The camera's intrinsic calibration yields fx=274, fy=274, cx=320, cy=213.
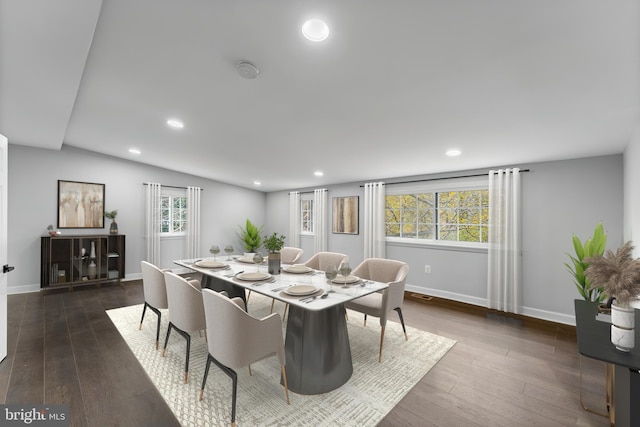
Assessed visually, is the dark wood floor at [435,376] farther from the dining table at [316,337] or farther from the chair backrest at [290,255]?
the chair backrest at [290,255]

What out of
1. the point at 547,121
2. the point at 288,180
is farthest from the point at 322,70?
the point at 288,180

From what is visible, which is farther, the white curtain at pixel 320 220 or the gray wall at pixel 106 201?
the white curtain at pixel 320 220

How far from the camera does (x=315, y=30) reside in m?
1.67

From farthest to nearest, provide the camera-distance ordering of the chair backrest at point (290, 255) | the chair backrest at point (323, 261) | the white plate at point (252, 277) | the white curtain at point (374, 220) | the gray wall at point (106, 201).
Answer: the white curtain at point (374, 220) < the gray wall at point (106, 201) < the chair backrest at point (290, 255) < the chair backrest at point (323, 261) < the white plate at point (252, 277)

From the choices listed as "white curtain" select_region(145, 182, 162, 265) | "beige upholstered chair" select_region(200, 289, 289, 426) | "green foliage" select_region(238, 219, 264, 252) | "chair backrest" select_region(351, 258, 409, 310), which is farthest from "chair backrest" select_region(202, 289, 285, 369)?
"green foliage" select_region(238, 219, 264, 252)

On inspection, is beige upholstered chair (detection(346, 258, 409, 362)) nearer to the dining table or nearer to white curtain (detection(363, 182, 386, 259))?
the dining table

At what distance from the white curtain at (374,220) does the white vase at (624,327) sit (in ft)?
12.5

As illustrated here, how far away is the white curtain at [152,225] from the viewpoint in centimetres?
561

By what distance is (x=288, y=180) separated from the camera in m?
5.91

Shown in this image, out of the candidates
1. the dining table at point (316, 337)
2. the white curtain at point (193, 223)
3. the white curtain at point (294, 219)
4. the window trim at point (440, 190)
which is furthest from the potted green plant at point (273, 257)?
the white curtain at point (193, 223)

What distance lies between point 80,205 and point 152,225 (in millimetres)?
1199

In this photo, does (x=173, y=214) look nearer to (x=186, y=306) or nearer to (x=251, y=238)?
(x=251, y=238)

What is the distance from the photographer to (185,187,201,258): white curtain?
244 inches

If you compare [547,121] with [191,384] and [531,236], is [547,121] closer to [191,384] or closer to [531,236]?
[531,236]
